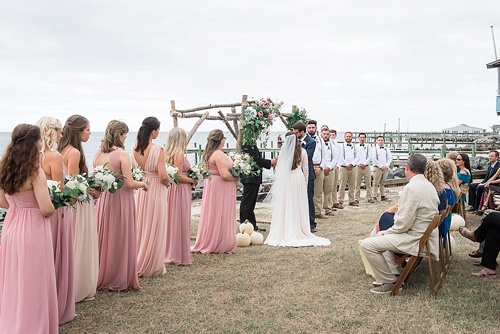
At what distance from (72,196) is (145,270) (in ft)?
8.72

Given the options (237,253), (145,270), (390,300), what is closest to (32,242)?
(145,270)

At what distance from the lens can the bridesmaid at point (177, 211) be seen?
7922 mm

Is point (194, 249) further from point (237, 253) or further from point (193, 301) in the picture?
point (193, 301)

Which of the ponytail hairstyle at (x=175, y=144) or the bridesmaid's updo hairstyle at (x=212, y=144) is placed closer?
the ponytail hairstyle at (x=175, y=144)

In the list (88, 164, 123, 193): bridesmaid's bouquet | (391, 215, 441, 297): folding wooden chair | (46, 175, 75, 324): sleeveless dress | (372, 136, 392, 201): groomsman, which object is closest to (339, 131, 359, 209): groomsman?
(372, 136, 392, 201): groomsman

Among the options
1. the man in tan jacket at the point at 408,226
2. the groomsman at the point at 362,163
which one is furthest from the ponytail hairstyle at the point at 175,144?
the groomsman at the point at 362,163

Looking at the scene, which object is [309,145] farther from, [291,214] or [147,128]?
[147,128]

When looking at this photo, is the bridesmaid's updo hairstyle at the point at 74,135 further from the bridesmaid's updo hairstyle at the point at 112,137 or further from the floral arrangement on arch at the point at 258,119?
the floral arrangement on arch at the point at 258,119

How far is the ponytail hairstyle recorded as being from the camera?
25.9ft

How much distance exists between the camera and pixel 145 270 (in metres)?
7.12

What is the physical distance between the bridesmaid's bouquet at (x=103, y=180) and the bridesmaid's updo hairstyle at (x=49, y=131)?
22.2 inches

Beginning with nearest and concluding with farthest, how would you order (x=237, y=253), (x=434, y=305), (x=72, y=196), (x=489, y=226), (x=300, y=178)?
(x=72, y=196) < (x=434, y=305) < (x=489, y=226) < (x=237, y=253) < (x=300, y=178)

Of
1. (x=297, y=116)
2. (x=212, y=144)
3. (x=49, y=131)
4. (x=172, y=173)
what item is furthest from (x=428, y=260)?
(x=297, y=116)

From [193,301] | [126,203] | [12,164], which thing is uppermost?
[12,164]
